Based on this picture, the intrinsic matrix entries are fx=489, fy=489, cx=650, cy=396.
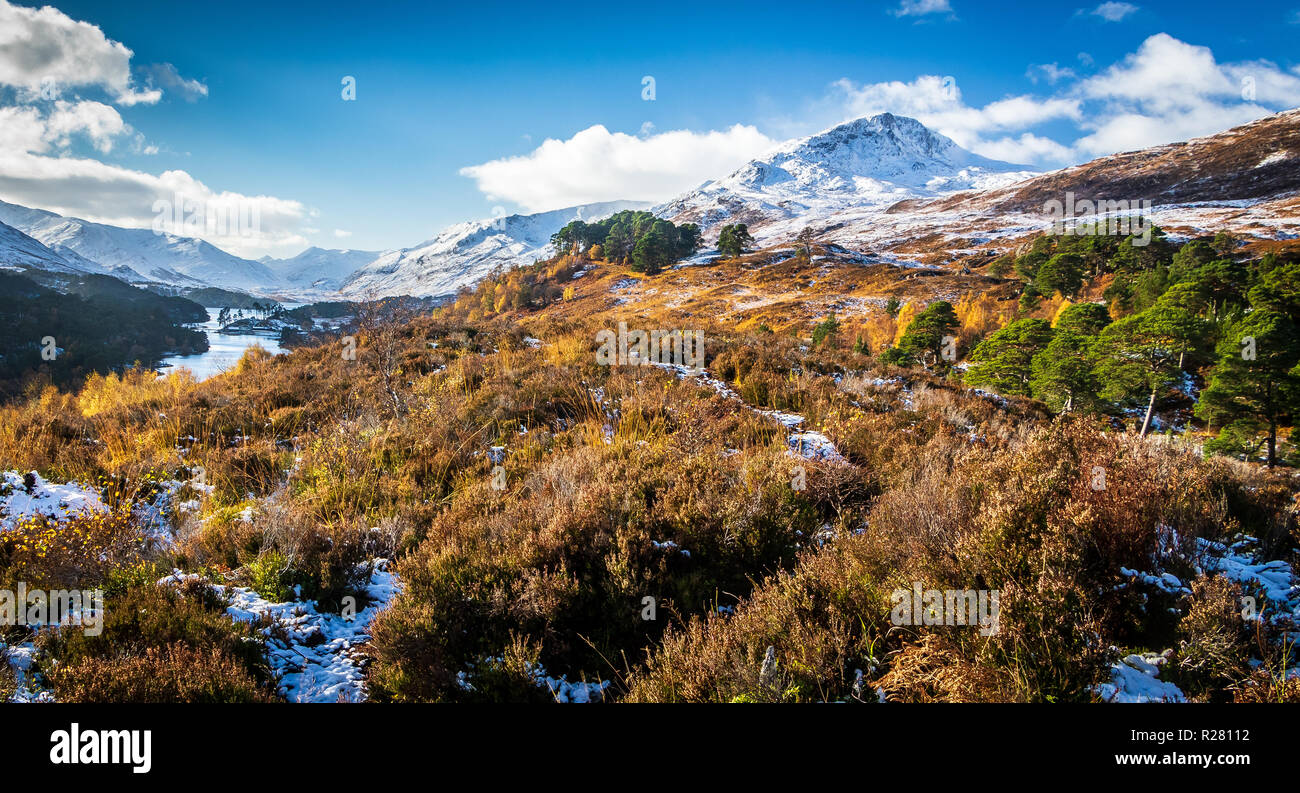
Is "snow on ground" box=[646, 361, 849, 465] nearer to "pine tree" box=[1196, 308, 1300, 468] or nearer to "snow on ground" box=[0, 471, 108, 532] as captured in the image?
"snow on ground" box=[0, 471, 108, 532]

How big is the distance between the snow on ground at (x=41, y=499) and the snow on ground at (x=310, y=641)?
2022 millimetres

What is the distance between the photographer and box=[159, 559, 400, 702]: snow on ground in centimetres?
272

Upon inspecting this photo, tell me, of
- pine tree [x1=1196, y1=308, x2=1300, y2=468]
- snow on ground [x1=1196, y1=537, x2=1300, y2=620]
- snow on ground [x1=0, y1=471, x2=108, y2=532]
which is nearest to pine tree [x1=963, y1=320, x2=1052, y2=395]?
pine tree [x1=1196, y1=308, x2=1300, y2=468]

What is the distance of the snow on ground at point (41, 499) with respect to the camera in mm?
4227

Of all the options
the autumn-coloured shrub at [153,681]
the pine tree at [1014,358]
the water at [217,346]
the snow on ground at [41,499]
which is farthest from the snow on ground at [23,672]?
the water at [217,346]

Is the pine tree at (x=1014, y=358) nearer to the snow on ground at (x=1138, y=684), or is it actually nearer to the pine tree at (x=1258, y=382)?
the pine tree at (x=1258, y=382)

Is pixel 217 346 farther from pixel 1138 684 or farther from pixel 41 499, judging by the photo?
pixel 1138 684

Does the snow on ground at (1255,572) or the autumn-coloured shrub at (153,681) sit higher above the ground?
the snow on ground at (1255,572)

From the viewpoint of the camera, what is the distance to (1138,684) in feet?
6.86

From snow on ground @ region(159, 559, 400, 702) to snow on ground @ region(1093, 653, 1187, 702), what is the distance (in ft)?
11.7

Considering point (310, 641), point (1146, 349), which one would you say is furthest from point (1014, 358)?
point (310, 641)

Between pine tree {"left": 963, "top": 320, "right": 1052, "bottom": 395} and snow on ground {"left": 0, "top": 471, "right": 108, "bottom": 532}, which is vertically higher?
pine tree {"left": 963, "top": 320, "right": 1052, "bottom": 395}

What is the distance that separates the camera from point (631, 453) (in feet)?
18.4
